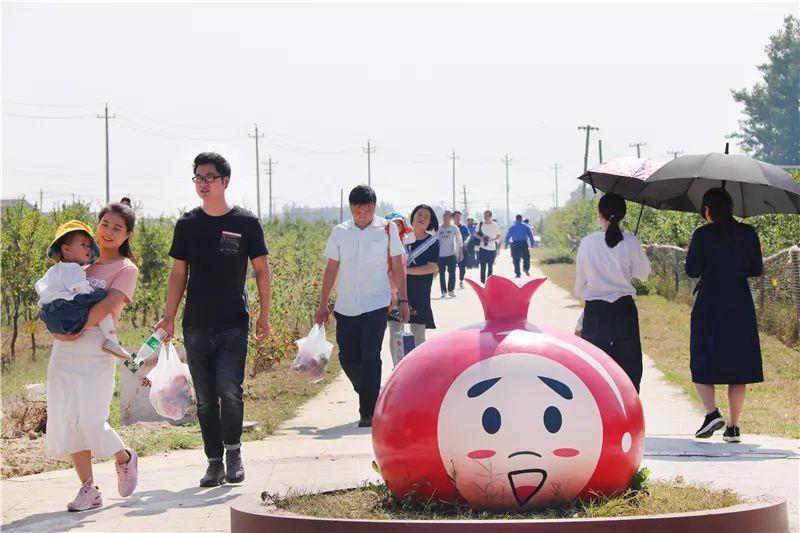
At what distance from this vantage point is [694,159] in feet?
34.1

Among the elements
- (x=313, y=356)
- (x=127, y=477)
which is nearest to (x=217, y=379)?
(x=127, y=477)

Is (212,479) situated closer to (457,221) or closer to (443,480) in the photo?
(443,480)

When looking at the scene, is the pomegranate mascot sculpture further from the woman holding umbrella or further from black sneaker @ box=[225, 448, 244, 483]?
the woman holding umbrella

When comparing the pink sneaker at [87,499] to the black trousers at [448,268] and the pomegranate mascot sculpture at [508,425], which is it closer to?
the pomegranate mascot sculpture at [508,425]

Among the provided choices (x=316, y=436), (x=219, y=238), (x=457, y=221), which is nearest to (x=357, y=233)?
(x=316, y=436)

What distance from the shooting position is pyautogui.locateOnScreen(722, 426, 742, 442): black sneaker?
390 inches

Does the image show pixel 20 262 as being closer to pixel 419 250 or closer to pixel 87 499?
pixel 419 250

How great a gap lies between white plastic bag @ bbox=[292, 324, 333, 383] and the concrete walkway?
511mm

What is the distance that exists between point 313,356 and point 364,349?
0.49 m

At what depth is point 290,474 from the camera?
340 inches

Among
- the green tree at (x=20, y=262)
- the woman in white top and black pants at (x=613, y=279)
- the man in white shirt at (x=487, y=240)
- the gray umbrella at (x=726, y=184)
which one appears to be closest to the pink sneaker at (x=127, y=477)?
the woman in white top and black pants at (x=613, y=279)

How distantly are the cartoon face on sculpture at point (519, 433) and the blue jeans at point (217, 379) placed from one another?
2.61m

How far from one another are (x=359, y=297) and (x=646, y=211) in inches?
1066

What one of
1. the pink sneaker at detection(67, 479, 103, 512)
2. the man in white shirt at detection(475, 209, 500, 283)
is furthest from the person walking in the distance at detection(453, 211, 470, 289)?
the pink sneaker at detection(67, 479, 103, 512)
